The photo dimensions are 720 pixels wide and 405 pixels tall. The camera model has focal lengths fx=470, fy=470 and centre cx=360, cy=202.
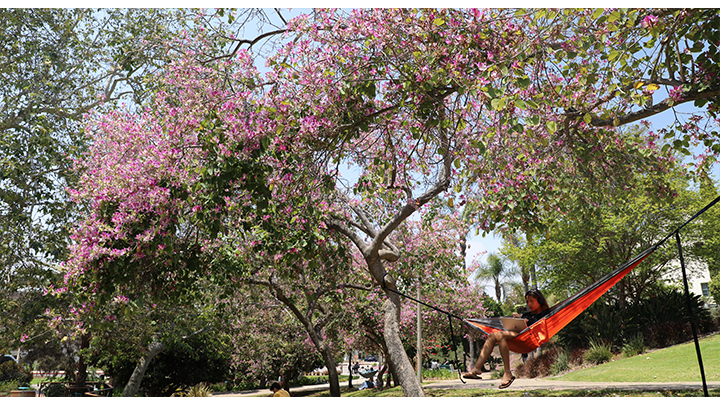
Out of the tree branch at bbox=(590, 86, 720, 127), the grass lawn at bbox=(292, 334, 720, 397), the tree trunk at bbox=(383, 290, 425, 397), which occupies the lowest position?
the grass lawn at bbox=(292, 334, 720, 397)

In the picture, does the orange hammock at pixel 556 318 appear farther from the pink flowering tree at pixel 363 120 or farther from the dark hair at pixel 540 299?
the pink flowering tree at pixel 363 120

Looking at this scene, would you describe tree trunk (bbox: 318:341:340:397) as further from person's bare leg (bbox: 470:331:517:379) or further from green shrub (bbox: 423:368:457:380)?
green shrub (bbox: 423:368:457:380)

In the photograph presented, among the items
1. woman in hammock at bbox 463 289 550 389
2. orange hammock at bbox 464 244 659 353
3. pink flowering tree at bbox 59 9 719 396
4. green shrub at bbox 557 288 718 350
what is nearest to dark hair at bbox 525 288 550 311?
woman in hammock at bbox 463 289 550 389

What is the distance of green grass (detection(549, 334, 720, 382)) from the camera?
924cm

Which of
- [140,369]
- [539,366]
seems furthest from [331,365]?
[539,366]

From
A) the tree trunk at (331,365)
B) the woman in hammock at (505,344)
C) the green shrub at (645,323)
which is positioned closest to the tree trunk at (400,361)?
the woman in hammock at (505,344)

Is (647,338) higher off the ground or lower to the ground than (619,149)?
lower

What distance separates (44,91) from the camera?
9.91 meters

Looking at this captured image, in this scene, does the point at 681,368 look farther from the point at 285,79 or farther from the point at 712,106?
the point at 285,79

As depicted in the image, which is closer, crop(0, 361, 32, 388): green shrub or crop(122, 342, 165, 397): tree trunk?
crop(122, 342, 165, 397): tree trunk

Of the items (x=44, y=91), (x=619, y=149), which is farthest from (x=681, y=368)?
(x=44, y=91)

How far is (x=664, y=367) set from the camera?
10516 millimetres

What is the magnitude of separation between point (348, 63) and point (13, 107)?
8.18m

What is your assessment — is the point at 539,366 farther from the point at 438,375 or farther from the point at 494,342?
the point at 494,342
